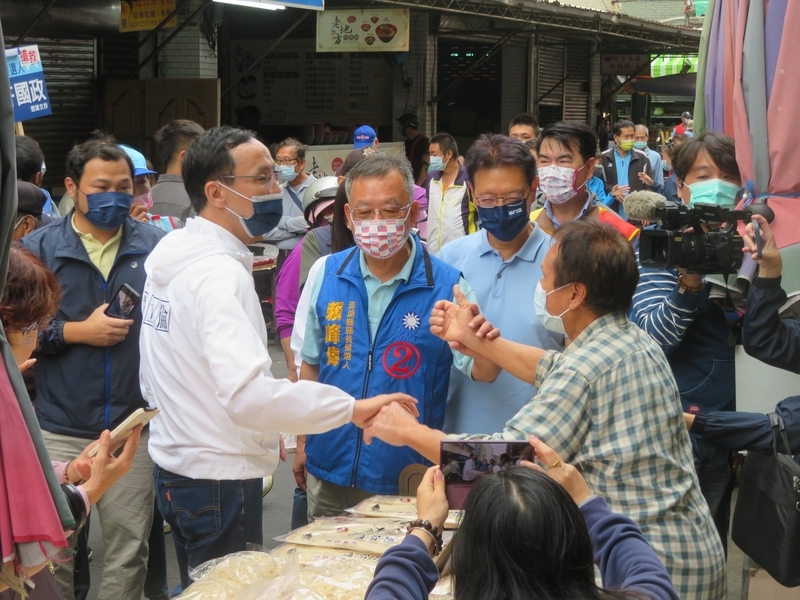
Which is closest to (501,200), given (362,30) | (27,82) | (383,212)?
(383,212)

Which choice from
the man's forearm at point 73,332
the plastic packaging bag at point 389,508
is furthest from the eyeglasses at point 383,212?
the man's forearm at point 73,332

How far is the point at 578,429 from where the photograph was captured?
251 cm

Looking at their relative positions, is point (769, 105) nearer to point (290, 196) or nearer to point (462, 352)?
point (462, 352)

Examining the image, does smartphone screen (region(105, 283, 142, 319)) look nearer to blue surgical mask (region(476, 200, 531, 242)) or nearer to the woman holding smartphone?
blue surgical mask (region(476, 200, 531, 242))

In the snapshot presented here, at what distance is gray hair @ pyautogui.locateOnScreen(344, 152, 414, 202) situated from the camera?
3438mm

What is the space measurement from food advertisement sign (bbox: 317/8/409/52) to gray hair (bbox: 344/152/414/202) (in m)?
10.1

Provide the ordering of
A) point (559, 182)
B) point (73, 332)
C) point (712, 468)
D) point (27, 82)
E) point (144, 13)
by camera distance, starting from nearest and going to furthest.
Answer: point (712, 468)
point (73, 332)
point (559, 182)
point (27, 82)
point (144, 13)

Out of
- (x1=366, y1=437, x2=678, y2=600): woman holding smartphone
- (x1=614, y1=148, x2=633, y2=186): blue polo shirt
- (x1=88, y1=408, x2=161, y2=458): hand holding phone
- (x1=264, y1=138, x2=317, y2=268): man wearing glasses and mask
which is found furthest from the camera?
(x1=614, y1=148, x2=633, y2=186): blue polo shirt

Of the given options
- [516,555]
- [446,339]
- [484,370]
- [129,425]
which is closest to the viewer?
[516,555]

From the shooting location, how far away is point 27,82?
750 centimetres

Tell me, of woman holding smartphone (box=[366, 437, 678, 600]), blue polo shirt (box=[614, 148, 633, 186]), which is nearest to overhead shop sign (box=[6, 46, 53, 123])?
woman holding smartphone (box=[366, 437, 678, 600])

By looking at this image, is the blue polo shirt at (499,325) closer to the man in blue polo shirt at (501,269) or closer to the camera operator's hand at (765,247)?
the man in blue polo shirt at (501,269)

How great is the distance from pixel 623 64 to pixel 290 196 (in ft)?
58.0

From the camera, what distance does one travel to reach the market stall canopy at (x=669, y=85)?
24312 mm
